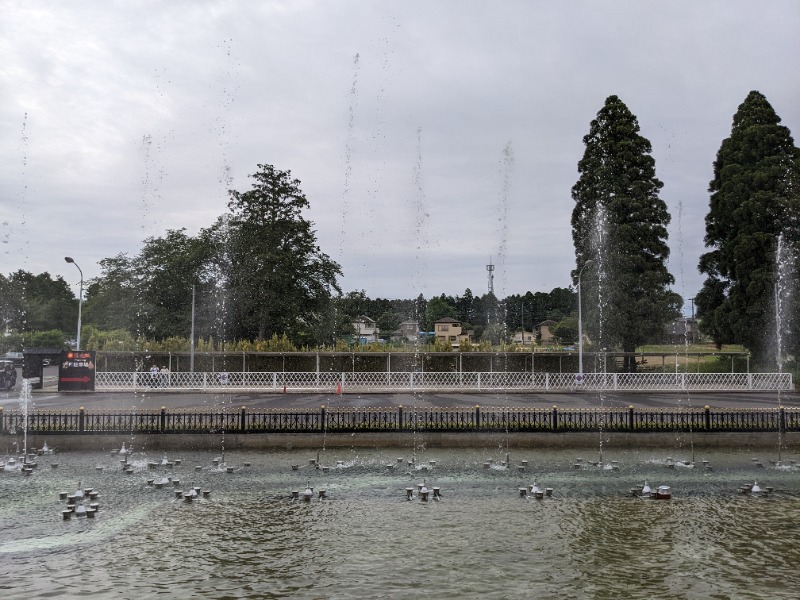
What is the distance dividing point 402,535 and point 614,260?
3652cm

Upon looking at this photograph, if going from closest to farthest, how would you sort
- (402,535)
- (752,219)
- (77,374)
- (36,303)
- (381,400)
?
(402,535) < (381,400) < (77,374) < (752,219) < (36,303)

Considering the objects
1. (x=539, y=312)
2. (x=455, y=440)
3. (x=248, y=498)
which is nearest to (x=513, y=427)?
(x=455, y=440)

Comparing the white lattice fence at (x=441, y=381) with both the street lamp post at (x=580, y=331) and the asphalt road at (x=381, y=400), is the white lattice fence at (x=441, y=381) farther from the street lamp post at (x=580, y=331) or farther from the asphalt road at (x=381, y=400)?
the asphalt road at (x=381, y=400)

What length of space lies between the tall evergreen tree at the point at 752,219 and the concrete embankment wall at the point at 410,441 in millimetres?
23515

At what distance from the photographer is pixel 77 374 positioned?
123 ft

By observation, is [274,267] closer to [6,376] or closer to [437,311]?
[6,376]

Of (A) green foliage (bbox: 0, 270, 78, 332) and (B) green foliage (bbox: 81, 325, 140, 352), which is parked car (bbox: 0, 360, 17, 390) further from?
(A) green foliage (bbox: 0, 270, 78, 332)

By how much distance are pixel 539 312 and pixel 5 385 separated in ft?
422

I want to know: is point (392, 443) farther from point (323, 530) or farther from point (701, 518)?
point (701, 518)

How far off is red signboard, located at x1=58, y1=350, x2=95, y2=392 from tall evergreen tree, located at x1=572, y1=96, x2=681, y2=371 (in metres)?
32.5

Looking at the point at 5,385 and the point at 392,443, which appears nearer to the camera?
the point at 392,443

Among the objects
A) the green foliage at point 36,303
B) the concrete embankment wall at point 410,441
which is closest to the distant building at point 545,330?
the green foliage at point 36,303

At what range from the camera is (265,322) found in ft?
171

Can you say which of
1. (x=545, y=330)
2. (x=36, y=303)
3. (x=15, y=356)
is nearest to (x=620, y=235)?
(x=15, y=356)
